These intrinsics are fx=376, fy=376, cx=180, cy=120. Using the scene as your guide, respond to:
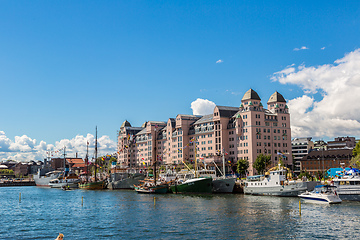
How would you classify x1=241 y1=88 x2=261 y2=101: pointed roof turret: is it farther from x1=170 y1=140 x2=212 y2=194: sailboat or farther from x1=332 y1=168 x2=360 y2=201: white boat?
x1=332 y1=168 x2=360 y2=201: white boat

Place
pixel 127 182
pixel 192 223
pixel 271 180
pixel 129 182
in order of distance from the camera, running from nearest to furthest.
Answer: pixel 192 223
pixel 271 180
pixel 129 182
pixel 127 182

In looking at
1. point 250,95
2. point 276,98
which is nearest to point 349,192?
point 250,95

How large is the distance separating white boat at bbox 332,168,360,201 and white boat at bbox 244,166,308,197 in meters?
9.33

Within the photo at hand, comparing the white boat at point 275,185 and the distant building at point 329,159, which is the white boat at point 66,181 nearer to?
the white boat at point 275,185

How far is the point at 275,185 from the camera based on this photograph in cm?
9562

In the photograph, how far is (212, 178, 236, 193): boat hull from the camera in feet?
358

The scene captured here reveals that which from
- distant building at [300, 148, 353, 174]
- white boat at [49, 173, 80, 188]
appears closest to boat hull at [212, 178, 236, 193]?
white boat at [49, 173, 80, 188]

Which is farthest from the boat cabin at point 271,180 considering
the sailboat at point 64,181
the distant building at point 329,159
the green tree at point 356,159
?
the sailboat at point 64,181

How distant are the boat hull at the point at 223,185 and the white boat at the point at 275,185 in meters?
5.87

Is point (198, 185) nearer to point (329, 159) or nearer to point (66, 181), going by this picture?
point (66, 181)

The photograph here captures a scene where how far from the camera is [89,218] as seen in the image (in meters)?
60.6

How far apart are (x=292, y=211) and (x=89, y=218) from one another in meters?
33.7

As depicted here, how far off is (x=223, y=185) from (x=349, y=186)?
3721cm

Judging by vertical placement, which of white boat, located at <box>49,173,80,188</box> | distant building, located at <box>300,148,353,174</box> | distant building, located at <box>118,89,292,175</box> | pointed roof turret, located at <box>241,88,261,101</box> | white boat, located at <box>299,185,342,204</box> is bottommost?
white boat, located at <box>49,173,80,188</box>
